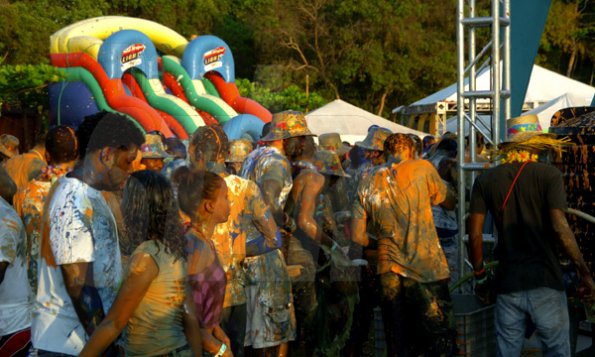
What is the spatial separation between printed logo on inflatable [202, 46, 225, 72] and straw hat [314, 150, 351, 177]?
29.4 ft

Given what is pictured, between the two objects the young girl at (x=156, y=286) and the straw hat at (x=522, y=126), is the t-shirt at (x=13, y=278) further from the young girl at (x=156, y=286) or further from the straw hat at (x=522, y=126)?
the straw hat at (x=522, y=126)

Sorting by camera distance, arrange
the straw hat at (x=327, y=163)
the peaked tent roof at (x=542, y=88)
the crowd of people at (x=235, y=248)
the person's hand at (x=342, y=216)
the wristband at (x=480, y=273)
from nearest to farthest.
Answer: the crowd of people at (x=235, y=248) → the wristband at (x=480, y=273) → the straw hat at (x=327, y=163) → the person's hand at (x=342, y=216) → the peaked tent roof at (x=542, y=88)

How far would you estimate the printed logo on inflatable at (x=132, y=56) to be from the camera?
10131mm

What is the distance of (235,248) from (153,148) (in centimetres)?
264

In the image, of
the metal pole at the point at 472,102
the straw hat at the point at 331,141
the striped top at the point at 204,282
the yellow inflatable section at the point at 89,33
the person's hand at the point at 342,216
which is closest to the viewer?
the striped top at the point at 204,282

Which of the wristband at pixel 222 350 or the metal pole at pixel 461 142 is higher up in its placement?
the metal pole at pixel 461 142

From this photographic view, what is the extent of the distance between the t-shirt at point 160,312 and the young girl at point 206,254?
182 mm

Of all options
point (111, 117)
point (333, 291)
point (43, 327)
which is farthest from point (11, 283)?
point (333, 291)

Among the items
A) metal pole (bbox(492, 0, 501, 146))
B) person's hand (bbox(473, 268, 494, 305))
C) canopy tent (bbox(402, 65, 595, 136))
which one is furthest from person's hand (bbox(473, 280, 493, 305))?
canopy tent (bbox(402, 65, 595, 136))

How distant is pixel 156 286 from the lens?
3.29 metres

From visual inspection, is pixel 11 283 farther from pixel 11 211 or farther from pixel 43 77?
pixel 43 77

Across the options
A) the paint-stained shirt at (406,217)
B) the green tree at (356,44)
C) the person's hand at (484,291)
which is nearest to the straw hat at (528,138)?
the paint-stained shirt at (406,217)

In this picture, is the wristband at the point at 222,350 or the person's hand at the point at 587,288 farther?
the person's hand at the point at 587,288

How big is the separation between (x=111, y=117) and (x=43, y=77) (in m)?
6.97
